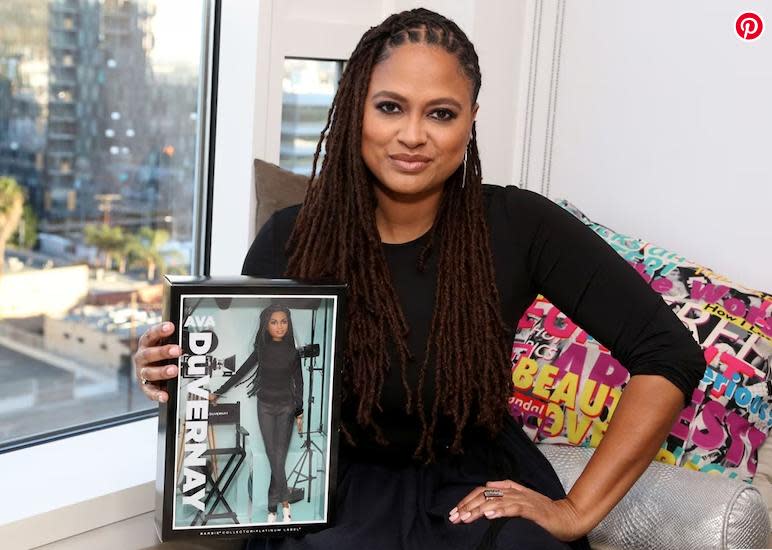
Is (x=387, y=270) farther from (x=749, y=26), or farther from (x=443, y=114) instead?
(x=749, y=26)

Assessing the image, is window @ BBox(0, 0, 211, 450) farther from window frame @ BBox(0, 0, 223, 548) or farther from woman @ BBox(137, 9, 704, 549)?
woman @ BBox(137, 9, 704, 549)

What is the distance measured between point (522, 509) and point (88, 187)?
3.59 feet

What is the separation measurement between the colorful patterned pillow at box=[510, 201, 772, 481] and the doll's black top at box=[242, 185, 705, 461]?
28cm

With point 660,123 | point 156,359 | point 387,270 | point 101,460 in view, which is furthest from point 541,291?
point 101,460

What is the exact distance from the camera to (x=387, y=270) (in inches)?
57.9

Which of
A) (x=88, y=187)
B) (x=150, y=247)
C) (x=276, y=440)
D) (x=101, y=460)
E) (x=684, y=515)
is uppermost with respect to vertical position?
(x=88, y=187)

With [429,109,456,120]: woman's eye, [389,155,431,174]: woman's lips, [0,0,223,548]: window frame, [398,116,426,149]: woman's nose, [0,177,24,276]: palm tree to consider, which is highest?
[429,109,456,120]: woman's eye

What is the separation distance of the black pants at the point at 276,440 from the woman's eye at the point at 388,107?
1.47 ft

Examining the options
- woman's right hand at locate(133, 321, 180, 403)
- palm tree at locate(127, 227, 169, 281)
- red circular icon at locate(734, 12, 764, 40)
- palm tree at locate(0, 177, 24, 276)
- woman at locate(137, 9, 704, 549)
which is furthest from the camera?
palm tree at locate(127, 227, 169, 281)

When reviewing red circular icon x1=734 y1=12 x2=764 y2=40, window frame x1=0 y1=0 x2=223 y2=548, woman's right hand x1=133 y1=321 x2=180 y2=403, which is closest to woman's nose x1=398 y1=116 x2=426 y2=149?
woman's right hand x1=133 y1=321 x2=180 y2=403

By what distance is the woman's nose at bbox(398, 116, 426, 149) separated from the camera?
55.5 inches

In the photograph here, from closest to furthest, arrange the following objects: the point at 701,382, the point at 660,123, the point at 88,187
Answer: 1. the point at 701,382
2. the point at 88,187
3. the point at 660,123

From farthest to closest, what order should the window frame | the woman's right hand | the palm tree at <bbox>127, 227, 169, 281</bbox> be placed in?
the palm tree at <bbox>127, 227, 169, 281</bbox>
the window frame
the woman's right hand

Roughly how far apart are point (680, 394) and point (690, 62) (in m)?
0.91
